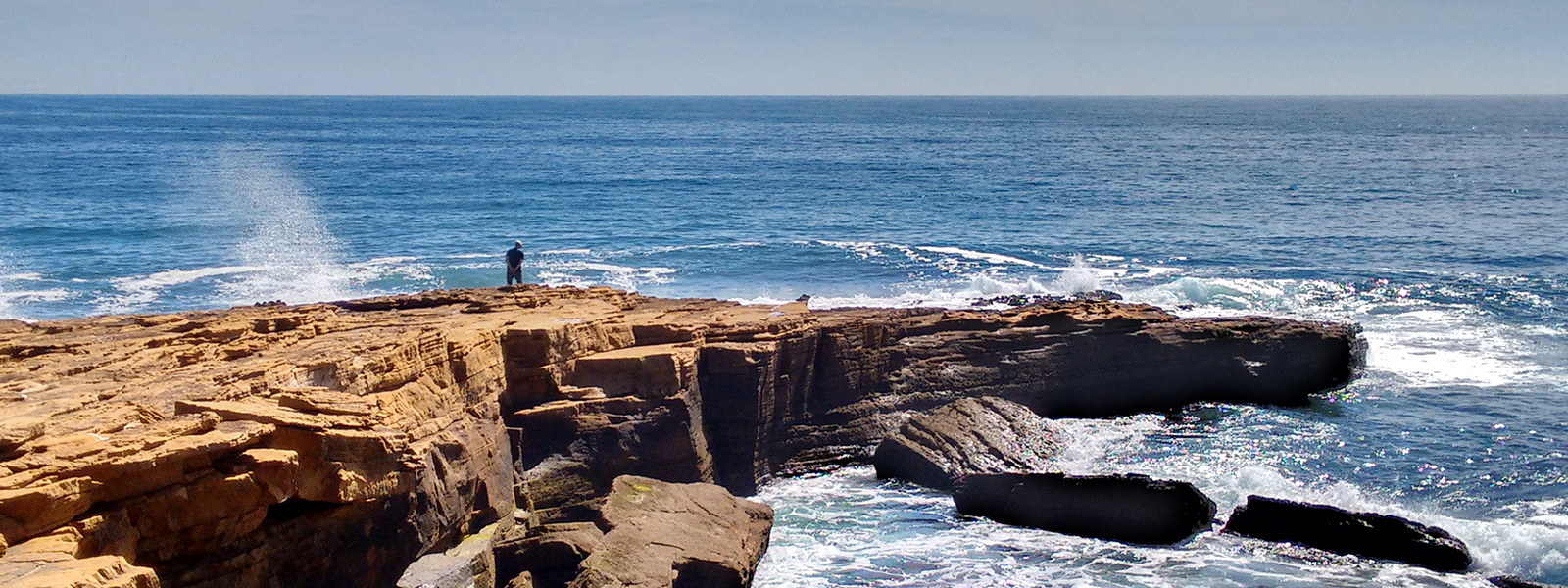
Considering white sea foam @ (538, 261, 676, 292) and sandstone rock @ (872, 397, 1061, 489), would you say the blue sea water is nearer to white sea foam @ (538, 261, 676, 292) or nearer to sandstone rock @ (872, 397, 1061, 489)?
white sea foam @ (538, 261, 676, 292)

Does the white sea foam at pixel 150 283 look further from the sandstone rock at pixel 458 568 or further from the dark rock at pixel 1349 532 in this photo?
the dark rock at pixel 1349 532

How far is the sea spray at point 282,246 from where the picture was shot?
37.8 m

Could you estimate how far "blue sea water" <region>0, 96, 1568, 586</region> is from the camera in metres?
18.9

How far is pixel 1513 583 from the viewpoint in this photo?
16.4 m

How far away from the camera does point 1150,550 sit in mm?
17891

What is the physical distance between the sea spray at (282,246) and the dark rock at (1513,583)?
30045 millimetres

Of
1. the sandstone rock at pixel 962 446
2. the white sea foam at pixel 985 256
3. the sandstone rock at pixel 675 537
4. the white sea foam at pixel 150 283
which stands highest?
the sandstone rock at pixel 675 537

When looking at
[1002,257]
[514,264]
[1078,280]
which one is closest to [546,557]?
[514,264]

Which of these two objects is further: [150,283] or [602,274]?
[602,274]

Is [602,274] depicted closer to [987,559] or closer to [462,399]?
[462,399]

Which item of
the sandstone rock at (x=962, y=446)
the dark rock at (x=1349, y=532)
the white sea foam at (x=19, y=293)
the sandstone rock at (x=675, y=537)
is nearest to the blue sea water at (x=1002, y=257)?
the white sea foam at (x=19, y=293)

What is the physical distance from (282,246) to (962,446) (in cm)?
3368

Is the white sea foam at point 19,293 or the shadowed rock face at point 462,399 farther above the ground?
the shadowed rock face at point 462,399

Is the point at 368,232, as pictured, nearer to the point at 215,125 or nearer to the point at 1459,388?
the point at 1459,388
